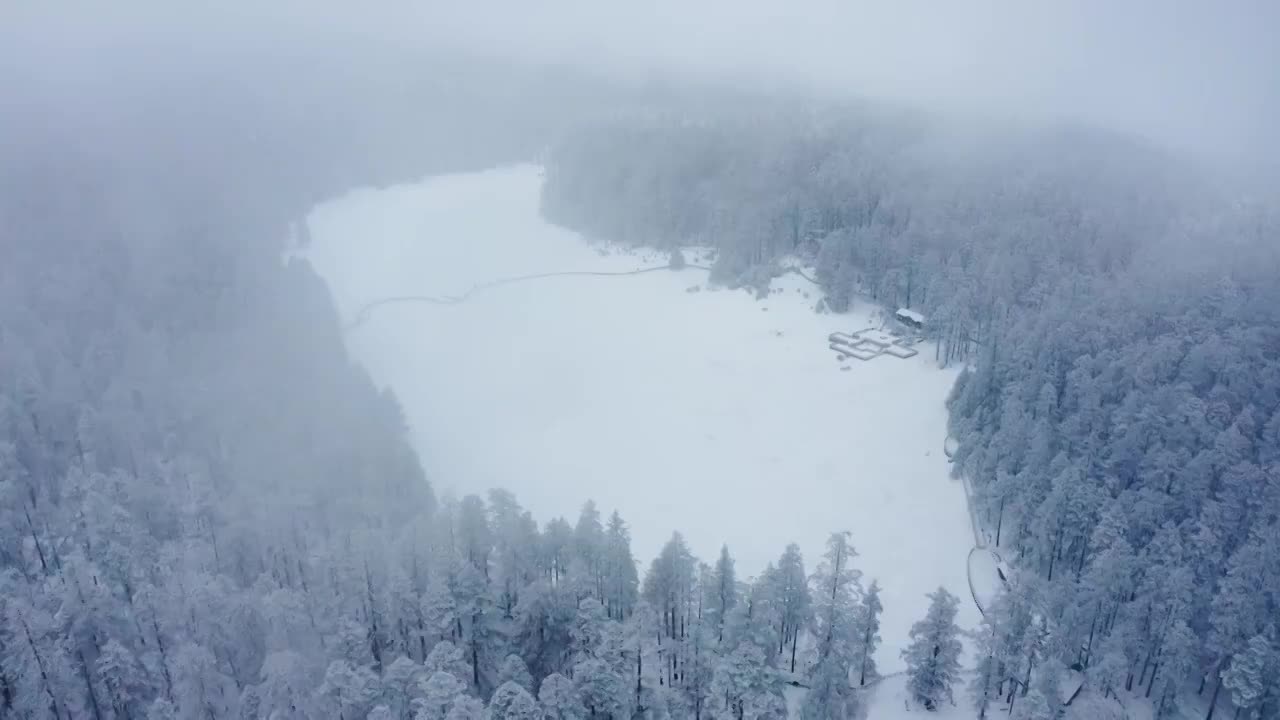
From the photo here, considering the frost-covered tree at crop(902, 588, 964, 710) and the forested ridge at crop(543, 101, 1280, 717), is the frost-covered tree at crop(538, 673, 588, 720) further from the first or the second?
the forested ridge at crop(543, 101, 1280, 717)

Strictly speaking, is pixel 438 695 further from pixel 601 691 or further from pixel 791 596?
pixel 791 596

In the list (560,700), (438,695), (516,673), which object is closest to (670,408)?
(516,673)

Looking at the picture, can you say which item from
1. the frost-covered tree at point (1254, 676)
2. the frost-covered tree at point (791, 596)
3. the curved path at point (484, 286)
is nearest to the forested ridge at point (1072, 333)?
the frost-covered tree at point (1254, 676)

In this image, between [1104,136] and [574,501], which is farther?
[1104,136]

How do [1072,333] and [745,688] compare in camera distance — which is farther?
[1072,333]

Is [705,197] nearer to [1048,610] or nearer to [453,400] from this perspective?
[453,400]

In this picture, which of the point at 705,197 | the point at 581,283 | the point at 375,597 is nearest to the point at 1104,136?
the point at 705,197
